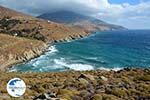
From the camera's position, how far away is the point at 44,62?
113375mm

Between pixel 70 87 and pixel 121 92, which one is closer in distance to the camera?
pixel 121 92

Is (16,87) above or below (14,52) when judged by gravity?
above

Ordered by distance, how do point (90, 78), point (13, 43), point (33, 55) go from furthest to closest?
1. point (13, 43)
2. point (33, 55)
3. point (90, 78)

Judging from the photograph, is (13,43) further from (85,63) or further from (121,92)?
(121,92)

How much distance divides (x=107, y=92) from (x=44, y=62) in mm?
80447

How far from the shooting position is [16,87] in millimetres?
18031

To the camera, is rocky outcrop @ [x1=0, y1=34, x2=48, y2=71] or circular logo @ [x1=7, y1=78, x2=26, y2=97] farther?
rocky outcrop @ [x1=0, y1=34, x2=48, y2=71]

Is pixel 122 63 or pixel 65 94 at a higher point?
pixel 65 94

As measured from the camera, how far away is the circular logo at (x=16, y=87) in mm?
17938

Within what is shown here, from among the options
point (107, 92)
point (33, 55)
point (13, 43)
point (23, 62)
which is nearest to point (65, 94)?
point (107, 92)

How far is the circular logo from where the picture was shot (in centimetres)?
1794

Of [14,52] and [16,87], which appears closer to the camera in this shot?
[16,87]

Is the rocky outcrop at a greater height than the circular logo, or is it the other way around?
the circular logo

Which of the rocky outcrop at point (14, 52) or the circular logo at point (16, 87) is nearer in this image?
the circular logo at point (16, 87)
